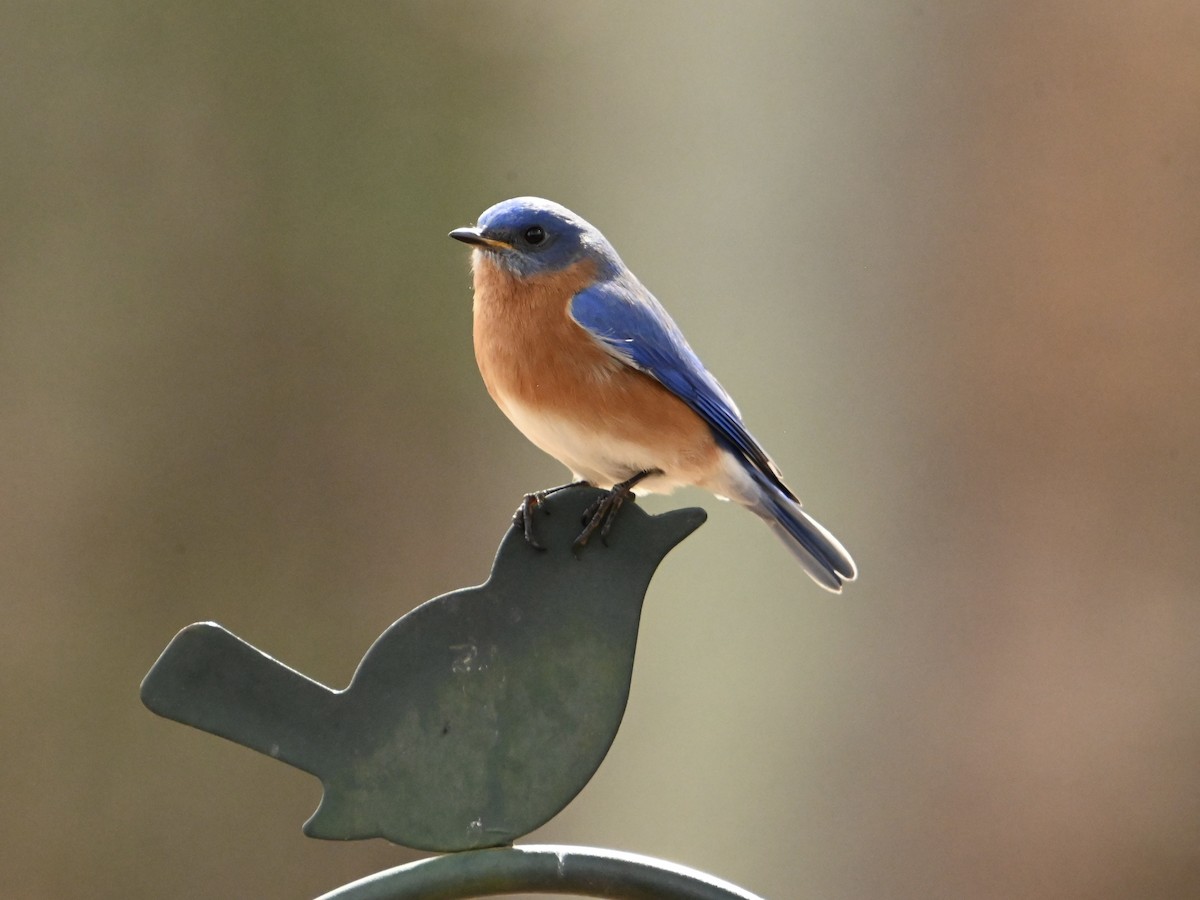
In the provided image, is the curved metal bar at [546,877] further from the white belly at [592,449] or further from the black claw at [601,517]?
the white belly at [592,449]

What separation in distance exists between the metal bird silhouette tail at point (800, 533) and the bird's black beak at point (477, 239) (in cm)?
52

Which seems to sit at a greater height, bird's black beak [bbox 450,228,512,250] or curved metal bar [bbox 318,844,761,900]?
bird's black beak [bbox 450,228,512,250]

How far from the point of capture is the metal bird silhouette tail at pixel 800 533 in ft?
6.44

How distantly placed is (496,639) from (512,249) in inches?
35.8

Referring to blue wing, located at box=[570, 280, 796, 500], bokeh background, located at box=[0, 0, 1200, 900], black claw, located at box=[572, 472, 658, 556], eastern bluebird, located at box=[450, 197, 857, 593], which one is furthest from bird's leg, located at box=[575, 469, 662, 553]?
bokeh background, located at box=[0, 0, 1200, 900]

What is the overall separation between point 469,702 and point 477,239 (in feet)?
3.04

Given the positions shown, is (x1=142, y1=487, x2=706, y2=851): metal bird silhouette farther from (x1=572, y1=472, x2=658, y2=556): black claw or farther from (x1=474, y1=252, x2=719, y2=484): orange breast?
(x1=474, y1=252, x2=719, y2=484): orange breast

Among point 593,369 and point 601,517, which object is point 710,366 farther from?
point 601,517

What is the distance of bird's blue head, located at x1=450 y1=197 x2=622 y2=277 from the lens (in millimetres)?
1836

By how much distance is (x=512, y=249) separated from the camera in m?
1.84

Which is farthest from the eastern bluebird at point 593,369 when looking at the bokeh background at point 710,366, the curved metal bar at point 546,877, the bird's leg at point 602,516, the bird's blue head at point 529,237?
the bokeh background at point 710,366

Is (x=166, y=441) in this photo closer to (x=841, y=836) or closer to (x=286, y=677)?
(x=841, y=836)

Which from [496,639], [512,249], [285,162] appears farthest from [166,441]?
[496,639]

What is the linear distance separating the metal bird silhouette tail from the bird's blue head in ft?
1.39
